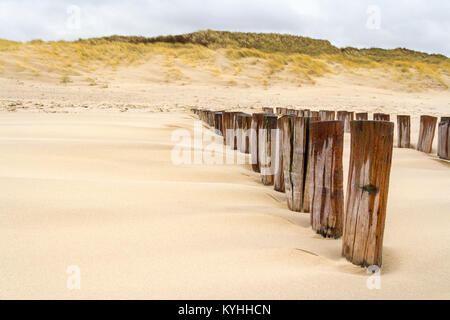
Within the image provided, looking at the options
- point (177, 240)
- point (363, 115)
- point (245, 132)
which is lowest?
point (177, 240)

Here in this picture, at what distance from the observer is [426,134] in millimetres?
5852

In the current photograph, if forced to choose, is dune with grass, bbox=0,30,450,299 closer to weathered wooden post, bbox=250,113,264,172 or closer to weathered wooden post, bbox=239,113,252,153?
weathered wooden post, bbox=250,113,264,172

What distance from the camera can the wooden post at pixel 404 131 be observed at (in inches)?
244

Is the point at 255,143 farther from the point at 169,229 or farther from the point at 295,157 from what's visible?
the point at 169,229

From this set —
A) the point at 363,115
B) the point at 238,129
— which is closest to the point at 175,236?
the point at 238,129

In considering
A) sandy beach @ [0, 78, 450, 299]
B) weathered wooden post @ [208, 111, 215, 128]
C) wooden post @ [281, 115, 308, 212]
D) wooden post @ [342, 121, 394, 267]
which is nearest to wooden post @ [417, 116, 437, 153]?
sandy beach @ [0, 78, 450, 299]

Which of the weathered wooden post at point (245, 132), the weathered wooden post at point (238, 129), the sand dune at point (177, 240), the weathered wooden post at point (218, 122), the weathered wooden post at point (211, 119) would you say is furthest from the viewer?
the weathered wooden post at point (211, 119)

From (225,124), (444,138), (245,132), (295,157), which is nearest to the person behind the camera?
(295,157)

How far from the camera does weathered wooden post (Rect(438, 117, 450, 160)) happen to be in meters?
5.07

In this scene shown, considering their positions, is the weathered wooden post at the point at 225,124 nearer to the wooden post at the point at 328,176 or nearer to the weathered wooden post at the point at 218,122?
the weathered wooden post at the point at 218,122

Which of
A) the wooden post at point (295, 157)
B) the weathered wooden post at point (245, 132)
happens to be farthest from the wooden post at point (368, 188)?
the weathered wooden post at point (245, 132)

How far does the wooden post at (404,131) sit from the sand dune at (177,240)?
130 inches

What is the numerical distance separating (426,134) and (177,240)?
17.4 feet

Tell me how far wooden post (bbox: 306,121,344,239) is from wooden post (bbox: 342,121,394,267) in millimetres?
295
